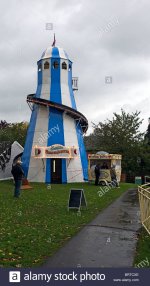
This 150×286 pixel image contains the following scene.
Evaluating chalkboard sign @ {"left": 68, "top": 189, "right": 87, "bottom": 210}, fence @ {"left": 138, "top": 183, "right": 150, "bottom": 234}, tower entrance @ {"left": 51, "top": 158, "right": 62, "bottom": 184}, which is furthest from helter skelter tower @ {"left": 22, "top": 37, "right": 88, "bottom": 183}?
fence @ {"left": 138, "top": 183, "right": 150, "bottom": 234}

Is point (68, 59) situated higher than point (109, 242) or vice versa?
point (68, 59)

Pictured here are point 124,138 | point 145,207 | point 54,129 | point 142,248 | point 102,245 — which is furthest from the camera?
point 124,138

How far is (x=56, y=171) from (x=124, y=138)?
59.7 ft

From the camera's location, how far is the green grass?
889cm

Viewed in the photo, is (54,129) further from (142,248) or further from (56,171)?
(142,248)

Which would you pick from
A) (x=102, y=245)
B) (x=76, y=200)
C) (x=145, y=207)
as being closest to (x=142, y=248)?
(x=102, y=245)

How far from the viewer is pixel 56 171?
39281 millimetres

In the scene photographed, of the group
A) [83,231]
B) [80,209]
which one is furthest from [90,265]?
[80,209]

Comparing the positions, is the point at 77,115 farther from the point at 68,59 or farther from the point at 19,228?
the point at 19,228

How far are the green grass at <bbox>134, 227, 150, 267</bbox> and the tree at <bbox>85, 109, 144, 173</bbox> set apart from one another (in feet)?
138

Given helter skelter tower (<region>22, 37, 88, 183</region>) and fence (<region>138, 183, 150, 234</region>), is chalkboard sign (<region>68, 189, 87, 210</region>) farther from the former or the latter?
helter skelter tower (<region>22, 37, 88, 183</region>)

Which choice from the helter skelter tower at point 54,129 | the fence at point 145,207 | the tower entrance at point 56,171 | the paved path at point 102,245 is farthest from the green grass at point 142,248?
the tower entrance at point 56,171

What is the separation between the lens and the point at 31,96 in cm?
4088

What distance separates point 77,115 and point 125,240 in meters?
29.5
